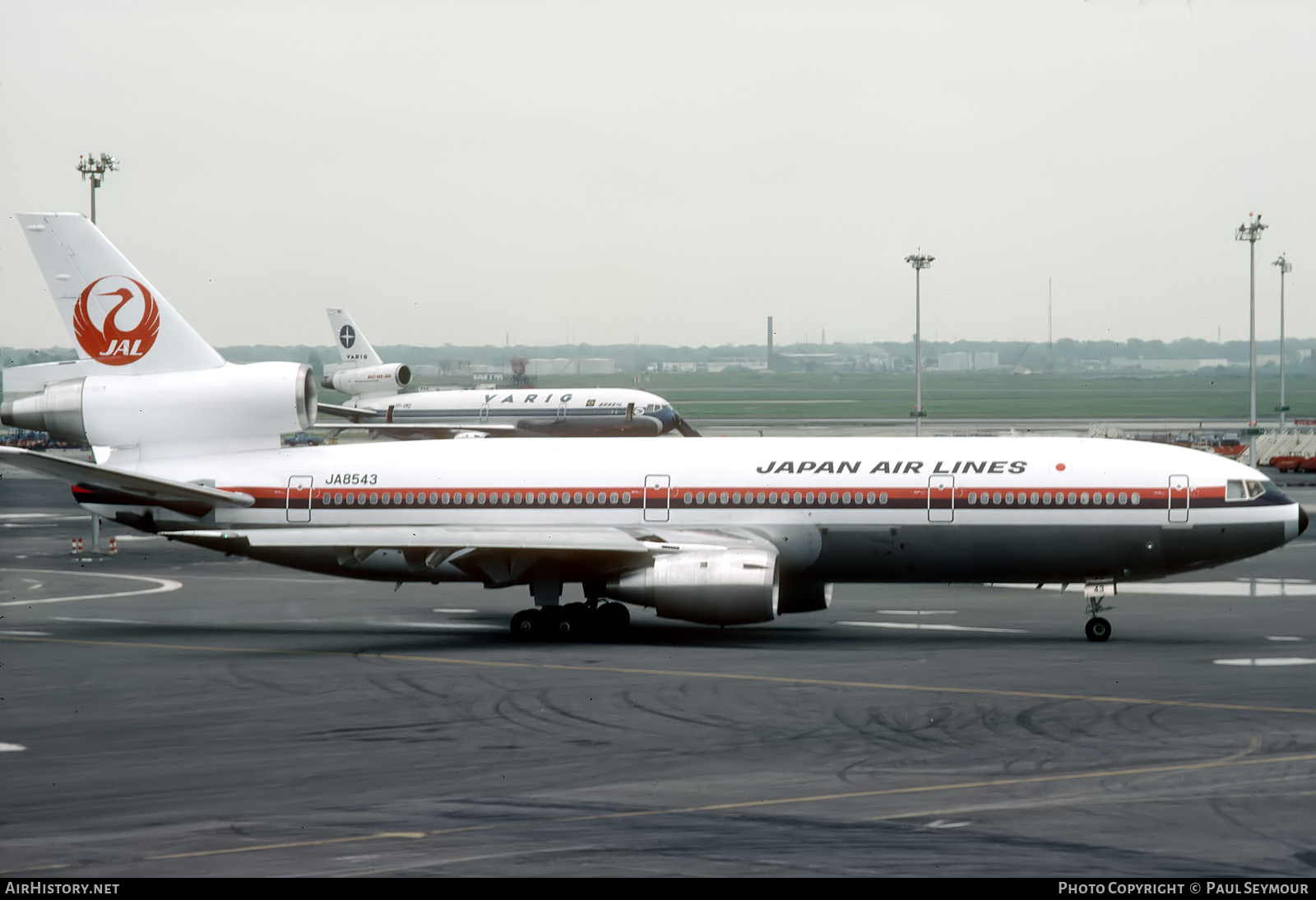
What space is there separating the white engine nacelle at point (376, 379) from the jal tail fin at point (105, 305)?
221 feet

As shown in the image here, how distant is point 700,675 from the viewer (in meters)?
30.2

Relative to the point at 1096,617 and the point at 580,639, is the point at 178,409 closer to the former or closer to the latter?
the point at 580,639

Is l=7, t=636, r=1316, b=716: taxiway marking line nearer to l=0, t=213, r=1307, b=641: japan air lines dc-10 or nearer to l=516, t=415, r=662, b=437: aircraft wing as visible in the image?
l=0, t=213, r=1307, b=641: japan air lines dc-10

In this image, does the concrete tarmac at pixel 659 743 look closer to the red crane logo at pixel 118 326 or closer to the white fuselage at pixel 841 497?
the white fuselage at pixel 841 497

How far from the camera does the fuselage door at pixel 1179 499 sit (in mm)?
34969

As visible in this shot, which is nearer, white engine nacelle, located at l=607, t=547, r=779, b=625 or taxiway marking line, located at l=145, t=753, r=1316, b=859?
taxiway marking line, located at l=145, t=753, r=1316, b=859

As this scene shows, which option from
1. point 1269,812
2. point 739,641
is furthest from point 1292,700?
point 739,641

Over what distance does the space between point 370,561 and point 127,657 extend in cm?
605

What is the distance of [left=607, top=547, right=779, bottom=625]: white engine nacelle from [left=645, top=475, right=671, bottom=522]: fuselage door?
2.59 metres

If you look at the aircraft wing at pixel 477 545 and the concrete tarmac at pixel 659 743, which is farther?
the aircraft wing at pixel 477 545

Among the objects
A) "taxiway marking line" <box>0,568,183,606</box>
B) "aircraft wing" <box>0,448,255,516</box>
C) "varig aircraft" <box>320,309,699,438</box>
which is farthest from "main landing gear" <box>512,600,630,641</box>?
"varig aircraft" <box>320,309,699,438</box>

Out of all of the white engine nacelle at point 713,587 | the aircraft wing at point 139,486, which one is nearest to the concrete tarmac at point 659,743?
the white engine nacelle at point 713,587

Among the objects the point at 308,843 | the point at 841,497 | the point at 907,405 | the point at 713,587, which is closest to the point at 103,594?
the point at 713,587

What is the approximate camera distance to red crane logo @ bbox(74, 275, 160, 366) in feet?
124
